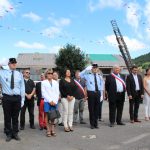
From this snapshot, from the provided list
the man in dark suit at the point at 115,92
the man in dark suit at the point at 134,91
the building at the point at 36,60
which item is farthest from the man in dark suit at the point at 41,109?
the building at the point at 36,60

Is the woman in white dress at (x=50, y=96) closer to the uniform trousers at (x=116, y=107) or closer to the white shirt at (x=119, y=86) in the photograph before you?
the uniform trousers at (x=116, y=107)

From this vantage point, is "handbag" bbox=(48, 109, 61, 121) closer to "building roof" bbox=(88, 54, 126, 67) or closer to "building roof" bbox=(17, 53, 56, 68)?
"building roof" bbox=(88, 54, 126, 67)

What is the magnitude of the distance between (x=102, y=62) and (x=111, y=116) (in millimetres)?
54774

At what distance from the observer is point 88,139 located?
1005cm

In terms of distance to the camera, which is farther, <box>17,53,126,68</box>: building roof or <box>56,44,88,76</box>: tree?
<box>17,53,126,68</box>: building roof

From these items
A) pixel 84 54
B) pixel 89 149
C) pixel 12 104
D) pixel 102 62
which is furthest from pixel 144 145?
pixel 102 62

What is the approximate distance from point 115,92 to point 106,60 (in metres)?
55.6

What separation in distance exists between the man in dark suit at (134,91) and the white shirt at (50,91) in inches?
127

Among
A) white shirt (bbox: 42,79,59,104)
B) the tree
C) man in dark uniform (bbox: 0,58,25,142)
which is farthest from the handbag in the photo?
the tree

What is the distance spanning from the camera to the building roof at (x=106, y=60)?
6631 centimetres

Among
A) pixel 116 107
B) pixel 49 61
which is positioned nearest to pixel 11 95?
pixel 116 107

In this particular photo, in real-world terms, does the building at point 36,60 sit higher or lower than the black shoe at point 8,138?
higher

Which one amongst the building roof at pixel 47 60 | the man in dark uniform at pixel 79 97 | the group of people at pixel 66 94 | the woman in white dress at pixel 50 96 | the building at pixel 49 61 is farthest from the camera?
the building roof at pixel 47 60

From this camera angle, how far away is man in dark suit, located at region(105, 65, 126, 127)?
1251cm
